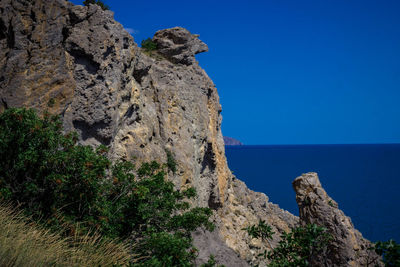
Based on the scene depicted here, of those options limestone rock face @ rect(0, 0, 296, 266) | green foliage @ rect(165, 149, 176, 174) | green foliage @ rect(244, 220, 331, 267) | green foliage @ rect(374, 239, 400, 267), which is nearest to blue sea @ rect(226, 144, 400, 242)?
limestone rock face @ rect(0, 0, 296, 266)

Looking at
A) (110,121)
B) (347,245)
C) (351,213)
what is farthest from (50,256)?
(351,213)

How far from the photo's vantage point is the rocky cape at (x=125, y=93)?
12172 mm

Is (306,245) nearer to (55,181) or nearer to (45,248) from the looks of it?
(45,248)

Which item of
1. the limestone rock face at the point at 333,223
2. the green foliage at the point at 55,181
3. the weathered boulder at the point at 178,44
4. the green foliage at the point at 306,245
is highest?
the weathered boulder at the point at 178,44

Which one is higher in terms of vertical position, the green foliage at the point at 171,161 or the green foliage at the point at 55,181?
the green foliage at the point at 171,161

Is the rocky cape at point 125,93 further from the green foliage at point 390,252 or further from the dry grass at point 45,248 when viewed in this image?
the green foliage at point 390,252

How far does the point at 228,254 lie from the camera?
13.2 meters

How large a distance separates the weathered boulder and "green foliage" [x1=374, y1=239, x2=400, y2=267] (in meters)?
20.7

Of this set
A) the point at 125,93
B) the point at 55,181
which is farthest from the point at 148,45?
the point at 55,181

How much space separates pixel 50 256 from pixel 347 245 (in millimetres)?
18105

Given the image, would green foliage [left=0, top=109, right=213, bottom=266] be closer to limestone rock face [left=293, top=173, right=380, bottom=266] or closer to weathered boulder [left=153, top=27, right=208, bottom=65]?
limestone rock face [left=293, top=173, right=380, bottom=266]

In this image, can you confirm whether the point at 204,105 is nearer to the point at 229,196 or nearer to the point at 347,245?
the point at 229,196

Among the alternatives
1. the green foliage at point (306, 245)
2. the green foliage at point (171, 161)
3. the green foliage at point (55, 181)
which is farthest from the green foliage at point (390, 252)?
the green foliage at point (171, 161)

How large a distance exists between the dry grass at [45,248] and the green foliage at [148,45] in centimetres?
Answer: 1753
